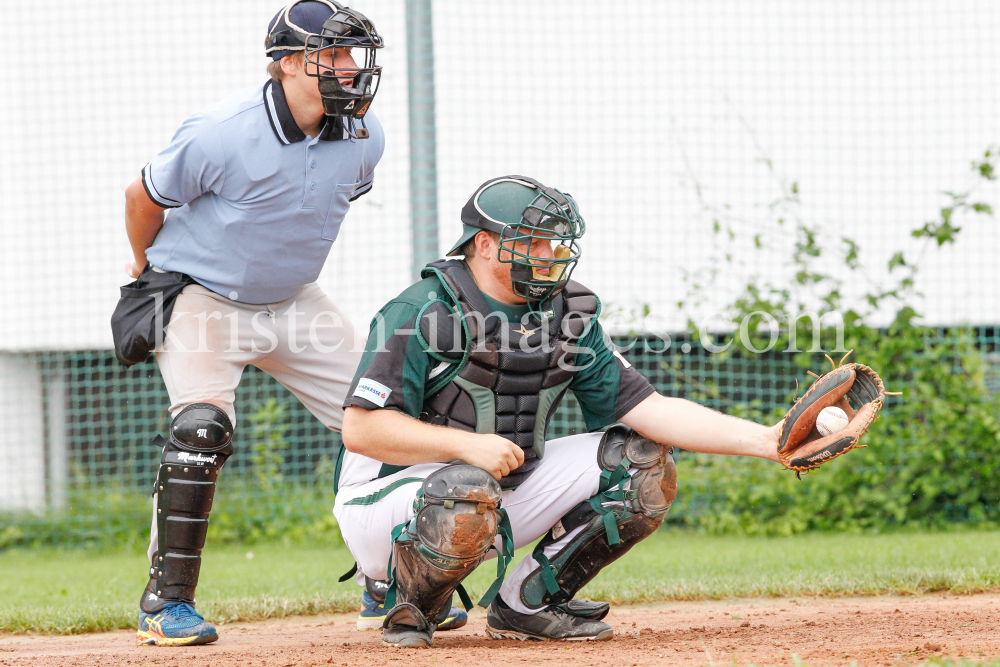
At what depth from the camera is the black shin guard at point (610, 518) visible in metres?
3.08

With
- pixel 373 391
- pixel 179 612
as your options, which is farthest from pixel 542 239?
pixel 179 612

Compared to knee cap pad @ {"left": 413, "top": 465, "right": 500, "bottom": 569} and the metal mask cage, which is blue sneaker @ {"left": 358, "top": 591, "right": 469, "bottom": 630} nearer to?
knee cap pad @ {"left": 413, "top": 465, "right": 500, "bottom": 569}

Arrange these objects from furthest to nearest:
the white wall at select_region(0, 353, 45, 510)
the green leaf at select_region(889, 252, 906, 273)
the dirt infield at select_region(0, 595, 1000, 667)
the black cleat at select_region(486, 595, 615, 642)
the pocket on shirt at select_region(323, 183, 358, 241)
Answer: the white wall at select_region(0, 353, 45, 510) < the green leaf at select_region(889, 252, 906, 273) < the pocket on shirt at select_region(323, 183, 358, 241) < the black cleat at select_region(486, 595, 615, 642) < the dirt infield at select_region(0, 595, 1000, 667)

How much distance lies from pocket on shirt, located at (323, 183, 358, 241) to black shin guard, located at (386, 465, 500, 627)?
1.20 meters

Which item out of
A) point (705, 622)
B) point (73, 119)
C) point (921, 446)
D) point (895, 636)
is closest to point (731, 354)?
point (921, 446)

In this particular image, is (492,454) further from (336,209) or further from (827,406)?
(336,209)

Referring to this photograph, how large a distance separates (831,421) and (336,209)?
6.38ft

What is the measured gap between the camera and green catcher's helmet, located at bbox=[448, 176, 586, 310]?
9.69ft

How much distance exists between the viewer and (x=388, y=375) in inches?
114

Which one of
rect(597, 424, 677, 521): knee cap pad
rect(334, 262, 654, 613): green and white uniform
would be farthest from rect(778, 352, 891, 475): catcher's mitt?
rect(334, 262, 654, 613): green and white uniform

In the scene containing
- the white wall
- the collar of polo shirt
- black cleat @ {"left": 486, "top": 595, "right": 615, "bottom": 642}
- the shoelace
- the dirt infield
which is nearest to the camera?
the dirt infield

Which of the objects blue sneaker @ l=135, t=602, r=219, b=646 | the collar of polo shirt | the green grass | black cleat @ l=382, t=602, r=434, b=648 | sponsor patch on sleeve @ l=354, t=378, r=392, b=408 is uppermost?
the collar of polo shirt

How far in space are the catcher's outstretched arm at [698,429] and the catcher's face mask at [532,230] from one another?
513mm

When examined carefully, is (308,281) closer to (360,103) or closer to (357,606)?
(360,103)
